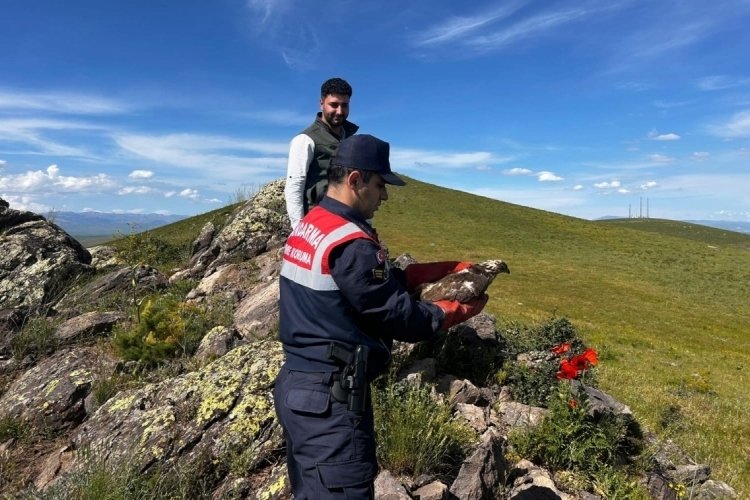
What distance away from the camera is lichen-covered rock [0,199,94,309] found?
36.8 feet

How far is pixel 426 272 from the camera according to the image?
13.6 ft

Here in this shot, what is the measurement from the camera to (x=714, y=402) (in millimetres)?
13352

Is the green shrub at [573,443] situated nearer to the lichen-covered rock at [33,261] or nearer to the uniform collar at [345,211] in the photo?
the uniform collar at [345,211]

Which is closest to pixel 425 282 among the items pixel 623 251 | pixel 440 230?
pixel 440 230

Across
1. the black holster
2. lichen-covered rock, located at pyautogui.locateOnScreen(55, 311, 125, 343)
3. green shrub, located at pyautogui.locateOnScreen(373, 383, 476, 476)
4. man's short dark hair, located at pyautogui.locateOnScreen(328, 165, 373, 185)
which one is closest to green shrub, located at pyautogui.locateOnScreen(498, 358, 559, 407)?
green shrub, located at pyautogui.locateOnScreen(373, 383, 476, 476)

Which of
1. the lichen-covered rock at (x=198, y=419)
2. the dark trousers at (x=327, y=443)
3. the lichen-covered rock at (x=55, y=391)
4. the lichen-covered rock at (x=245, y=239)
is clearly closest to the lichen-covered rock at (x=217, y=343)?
the lichen-covered rock at (x=198, y=419)

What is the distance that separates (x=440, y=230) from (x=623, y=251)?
17.9 m

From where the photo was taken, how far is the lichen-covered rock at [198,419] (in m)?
5.29

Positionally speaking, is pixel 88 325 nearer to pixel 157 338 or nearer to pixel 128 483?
pixel 157 338

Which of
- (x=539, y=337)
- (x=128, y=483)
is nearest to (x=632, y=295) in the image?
(x=539, y=337)

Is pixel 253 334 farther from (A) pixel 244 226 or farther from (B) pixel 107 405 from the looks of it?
(A) pixel 244 226

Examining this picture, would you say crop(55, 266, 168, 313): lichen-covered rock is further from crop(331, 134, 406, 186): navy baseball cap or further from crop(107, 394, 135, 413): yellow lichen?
crop(331, 134, 406, 186): navy baseball cap

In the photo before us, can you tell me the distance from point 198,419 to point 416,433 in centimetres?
250

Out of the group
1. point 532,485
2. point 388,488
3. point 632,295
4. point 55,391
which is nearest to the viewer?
point 388,488
